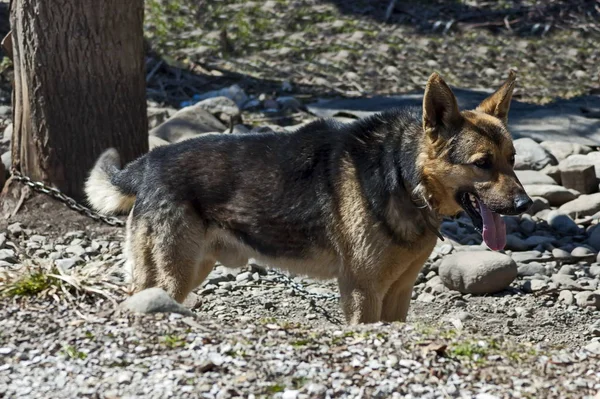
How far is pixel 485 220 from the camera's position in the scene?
5449 millimetres

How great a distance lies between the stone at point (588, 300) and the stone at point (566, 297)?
0.14ft

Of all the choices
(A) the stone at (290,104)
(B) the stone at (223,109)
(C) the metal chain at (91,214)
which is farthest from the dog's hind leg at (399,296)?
(A) the stone at (290,104)

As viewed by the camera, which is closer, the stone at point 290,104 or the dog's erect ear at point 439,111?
the dog's erect ear at point 439,111

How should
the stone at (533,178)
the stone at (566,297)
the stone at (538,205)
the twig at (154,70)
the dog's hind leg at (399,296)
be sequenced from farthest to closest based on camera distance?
the twig at (154,70) → the stone at (533,178) → the stone at (538,205) → the stone at (566,297) → the dog's hind leg at (399,296)

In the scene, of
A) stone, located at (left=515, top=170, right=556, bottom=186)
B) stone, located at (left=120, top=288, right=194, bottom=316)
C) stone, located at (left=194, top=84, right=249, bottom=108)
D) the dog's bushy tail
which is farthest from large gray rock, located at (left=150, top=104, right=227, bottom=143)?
stone, located at (left=120, top=288, right=194, bottom=316)

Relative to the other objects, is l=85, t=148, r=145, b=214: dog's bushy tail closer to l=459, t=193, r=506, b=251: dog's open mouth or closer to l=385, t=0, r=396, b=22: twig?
l=459, t=193, r=506, b=251: dog's open mouth

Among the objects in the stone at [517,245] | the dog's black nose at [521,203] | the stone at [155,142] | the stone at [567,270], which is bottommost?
the stone at [517,245]

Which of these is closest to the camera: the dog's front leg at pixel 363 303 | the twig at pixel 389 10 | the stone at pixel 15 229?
the dog's front leg at pixel 363 303

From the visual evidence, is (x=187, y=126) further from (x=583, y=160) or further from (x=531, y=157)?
(x=583, y=160)

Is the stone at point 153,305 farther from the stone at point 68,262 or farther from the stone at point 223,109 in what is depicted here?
the stone at point 223,109

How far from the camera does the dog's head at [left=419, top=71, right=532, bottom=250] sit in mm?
5398

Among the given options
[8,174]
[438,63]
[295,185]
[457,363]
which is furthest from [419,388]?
[438,63]

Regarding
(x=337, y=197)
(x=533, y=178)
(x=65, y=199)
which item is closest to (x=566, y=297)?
(x=337, y=197)

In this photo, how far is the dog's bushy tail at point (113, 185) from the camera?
6109mm
